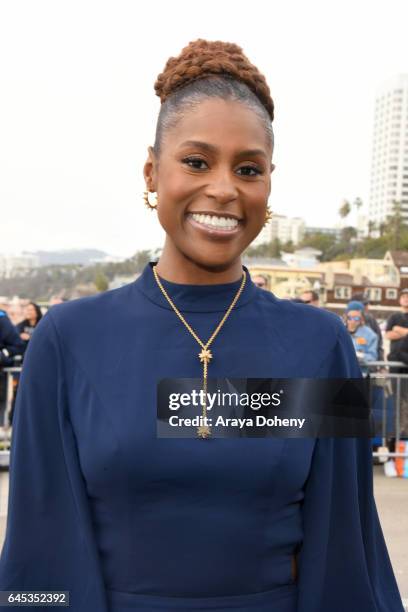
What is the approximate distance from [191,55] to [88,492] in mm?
908

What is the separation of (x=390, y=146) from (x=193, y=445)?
181077mm

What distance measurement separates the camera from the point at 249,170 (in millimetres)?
1471

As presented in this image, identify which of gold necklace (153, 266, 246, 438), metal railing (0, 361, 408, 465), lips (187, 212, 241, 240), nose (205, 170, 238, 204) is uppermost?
nose (205, 170, 238, 204)

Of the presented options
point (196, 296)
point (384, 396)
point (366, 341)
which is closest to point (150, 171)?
point (196, 296)

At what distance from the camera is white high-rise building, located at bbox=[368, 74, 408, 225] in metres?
167

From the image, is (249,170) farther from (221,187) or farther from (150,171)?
(150,171)

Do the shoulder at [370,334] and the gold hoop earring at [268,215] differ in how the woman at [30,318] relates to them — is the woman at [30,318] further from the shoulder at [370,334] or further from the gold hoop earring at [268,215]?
the gold hoop earring at [268,215]

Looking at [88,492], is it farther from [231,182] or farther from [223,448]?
[231,182]

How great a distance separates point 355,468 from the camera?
1522 millimetres

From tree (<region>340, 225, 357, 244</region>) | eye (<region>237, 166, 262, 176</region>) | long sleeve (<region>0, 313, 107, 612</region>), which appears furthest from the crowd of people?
tree (<region>340, 225, 357, 244</region>)

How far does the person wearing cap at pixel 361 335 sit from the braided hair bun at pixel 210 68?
6004 millimetres

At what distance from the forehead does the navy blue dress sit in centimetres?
31

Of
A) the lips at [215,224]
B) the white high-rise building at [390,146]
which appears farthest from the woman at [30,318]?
the white high-rise building at [390,146]

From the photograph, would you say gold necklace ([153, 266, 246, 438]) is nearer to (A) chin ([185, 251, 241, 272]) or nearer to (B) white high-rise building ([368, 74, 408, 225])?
(A) chin ([185, 251, 241, 272])
